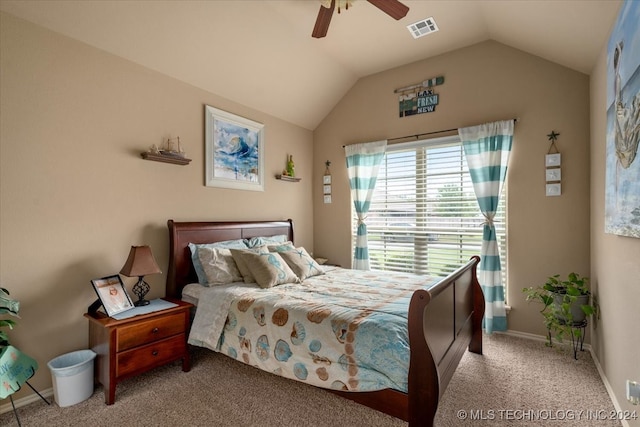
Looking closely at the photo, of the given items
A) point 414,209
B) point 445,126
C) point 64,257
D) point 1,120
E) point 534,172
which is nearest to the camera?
point 1,120

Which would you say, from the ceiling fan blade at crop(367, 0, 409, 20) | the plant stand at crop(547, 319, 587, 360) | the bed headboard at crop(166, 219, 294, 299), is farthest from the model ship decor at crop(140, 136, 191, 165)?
the plant stand at crop(547, 319, 587, 360)

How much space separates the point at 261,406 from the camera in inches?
84.0

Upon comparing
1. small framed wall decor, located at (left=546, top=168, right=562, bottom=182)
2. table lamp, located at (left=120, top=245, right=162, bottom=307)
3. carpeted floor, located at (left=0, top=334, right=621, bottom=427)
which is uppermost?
small framed wall decor, located at (left=546, top=168, right=562, bottom=182)

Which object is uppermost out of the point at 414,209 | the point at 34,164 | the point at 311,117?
the point at 311,117

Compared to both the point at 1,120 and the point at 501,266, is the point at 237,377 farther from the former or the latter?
the point at 501,266

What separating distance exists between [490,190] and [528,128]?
28.8 inches

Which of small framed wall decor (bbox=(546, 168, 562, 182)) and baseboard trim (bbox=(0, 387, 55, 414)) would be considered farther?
small framed wall decor (bbox=(546, 168, 562, 182))

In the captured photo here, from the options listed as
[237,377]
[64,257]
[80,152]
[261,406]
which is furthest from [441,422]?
[80,152]

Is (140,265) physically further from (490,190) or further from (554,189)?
(554,189)

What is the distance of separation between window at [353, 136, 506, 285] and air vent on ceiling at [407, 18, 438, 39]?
118cm

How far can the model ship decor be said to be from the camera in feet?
9.18

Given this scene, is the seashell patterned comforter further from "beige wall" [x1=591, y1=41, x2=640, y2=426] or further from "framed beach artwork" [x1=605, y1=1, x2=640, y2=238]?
"framed beach artwork" [x1=605, y1=1, x2=640, y2=238]

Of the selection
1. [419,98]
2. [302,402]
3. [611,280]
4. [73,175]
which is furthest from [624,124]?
[73,175]

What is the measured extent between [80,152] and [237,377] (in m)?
2.17
